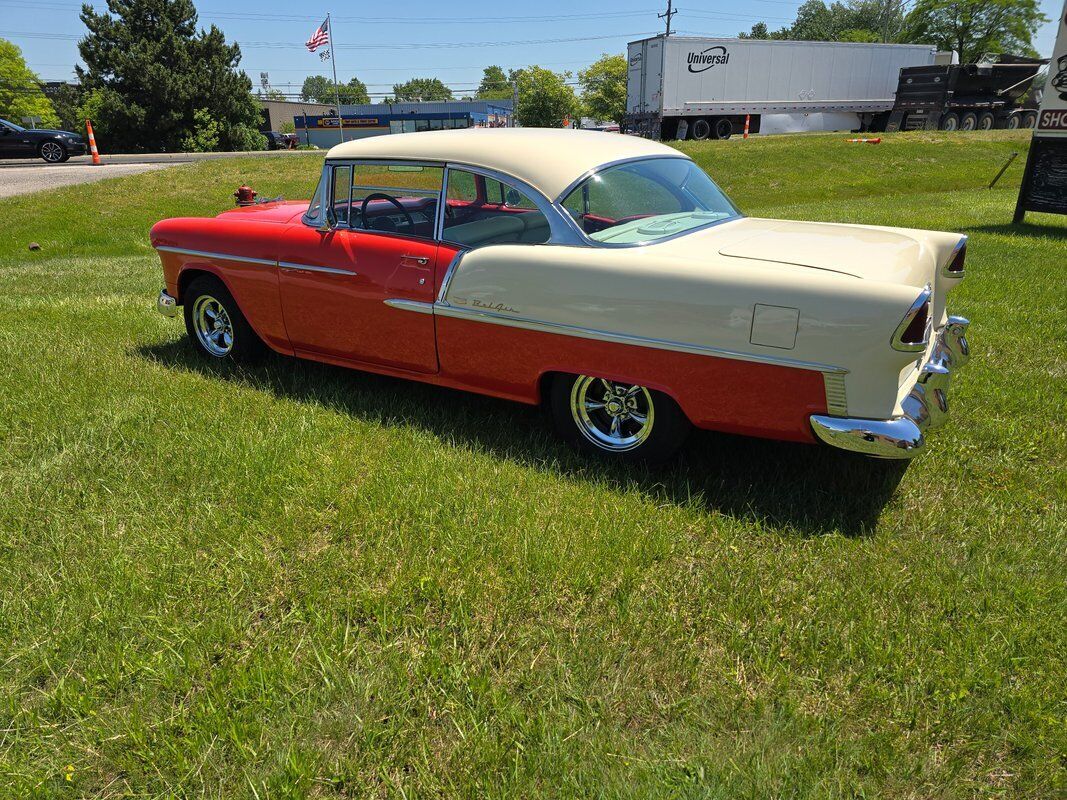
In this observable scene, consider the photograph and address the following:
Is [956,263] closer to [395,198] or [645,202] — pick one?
[645,202]

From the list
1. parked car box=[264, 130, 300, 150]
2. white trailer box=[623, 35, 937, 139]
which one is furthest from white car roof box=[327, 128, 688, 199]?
parked car box=[264, 130, 300, 150]

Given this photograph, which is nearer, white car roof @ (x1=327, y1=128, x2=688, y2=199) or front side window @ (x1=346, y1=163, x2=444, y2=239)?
white car roof @ (x1=327, y1=128, x2=688, y2=199)

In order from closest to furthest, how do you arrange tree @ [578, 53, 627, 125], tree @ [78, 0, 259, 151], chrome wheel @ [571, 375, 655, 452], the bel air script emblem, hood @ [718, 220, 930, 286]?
hood @ [718, 220, 930, 286]
chrome wheel @ [571, 375, 655, 452]
the bel air script emblem
tree @ [78, 0, 259, 151]
tree @ [578, 53, 627, 125]

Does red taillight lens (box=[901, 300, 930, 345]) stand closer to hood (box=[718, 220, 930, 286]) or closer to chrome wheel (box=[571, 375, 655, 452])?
hood (box=[718, 220, 930, 286])

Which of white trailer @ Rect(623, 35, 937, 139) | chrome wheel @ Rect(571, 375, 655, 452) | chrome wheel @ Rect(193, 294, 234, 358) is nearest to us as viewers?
chrome wheel @ Rect(571, 375, 655, 452)

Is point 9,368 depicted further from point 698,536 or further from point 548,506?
point 698,536

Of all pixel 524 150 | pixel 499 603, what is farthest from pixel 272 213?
pixel 499 603

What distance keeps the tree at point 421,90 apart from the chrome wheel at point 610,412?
498 feet

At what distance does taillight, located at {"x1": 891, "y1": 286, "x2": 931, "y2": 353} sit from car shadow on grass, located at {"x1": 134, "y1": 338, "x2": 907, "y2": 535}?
83 cm

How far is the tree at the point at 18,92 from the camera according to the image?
2040 inches

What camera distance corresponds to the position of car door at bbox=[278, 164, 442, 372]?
388 cm

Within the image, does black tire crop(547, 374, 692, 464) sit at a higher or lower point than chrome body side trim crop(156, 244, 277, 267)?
lower

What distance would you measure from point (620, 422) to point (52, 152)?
83.3 ft

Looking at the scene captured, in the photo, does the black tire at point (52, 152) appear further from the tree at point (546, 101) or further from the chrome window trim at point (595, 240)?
the tree at point (546, 101)
